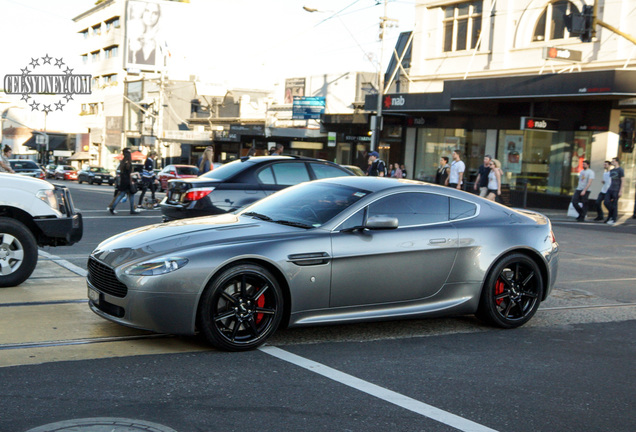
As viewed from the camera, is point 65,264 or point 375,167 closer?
point 65,264

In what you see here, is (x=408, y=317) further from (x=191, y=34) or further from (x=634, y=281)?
(x=191, y=34)

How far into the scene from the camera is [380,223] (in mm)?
6219

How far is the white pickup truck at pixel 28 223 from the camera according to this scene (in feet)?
25.8

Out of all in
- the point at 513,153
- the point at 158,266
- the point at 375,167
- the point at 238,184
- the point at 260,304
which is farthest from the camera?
the point at 513,153

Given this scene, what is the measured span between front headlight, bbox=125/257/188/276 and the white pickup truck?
2.87 m

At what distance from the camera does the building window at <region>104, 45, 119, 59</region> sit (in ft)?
257

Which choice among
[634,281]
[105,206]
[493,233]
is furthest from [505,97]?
[493,233]

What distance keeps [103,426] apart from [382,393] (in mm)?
1826

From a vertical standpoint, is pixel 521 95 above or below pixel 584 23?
below

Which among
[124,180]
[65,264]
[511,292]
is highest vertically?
[511,292]

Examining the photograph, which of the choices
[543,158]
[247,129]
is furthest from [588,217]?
[247,129]

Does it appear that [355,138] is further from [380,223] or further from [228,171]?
[380,223]

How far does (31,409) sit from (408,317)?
11.2 feet

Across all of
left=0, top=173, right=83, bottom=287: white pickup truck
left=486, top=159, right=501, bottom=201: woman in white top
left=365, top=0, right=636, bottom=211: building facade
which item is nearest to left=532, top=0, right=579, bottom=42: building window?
left=365, top=0, right=636, bottom=211: building facade
